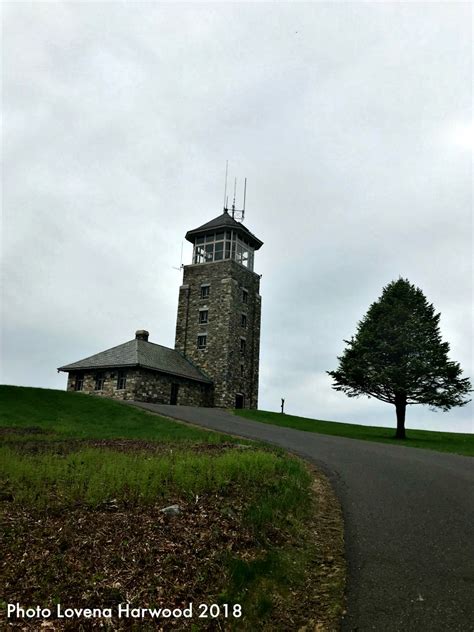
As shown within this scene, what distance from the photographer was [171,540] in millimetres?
7543

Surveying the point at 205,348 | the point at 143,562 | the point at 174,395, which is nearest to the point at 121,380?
the point at 174,395

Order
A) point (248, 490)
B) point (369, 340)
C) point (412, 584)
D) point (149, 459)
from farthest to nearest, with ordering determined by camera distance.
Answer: point (369, 340), point (149, 459), point (248, 490), point (412, 584)

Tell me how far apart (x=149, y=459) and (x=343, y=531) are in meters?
5.22

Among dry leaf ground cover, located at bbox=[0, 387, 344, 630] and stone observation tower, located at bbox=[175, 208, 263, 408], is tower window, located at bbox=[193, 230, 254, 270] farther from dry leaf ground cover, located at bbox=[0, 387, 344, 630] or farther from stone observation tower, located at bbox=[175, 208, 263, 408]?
dry leaf ground cover, located at bbox=[0, 387, 344, 630]

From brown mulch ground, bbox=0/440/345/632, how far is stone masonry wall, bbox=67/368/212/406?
31.3 metres

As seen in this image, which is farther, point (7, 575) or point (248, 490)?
point (248, 490)

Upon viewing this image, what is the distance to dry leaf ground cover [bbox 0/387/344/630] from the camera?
616cm

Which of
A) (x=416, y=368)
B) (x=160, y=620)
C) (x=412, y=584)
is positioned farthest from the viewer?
(x=416, y=368)

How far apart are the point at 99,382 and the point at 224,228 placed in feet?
66.3

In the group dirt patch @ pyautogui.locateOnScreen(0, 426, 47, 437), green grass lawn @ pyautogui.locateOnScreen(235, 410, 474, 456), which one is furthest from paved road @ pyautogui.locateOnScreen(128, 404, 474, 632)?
dirt patch @ pyautogui.locateOnScreen(0, 426, 47, 437)

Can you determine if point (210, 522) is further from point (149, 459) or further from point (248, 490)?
point (149, 459)

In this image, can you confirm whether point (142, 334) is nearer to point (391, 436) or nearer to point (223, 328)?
point (223, 328)

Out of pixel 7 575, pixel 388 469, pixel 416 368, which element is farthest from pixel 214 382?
pixel 7 575

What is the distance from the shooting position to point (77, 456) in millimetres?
12508
